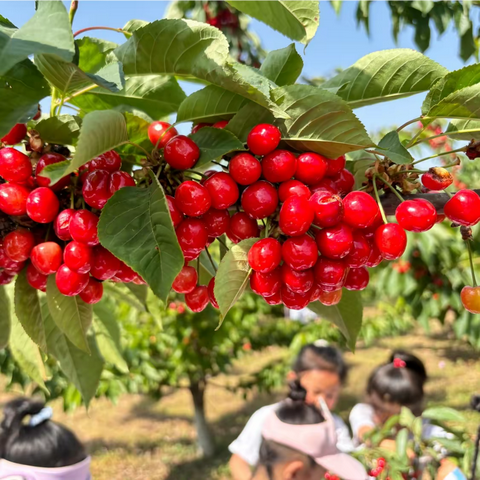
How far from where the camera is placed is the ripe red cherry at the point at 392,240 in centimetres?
72

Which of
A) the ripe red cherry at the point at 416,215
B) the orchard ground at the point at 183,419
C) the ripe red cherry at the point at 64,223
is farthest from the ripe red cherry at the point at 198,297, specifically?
the orchard ground at the point at 183,419

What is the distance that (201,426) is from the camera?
6.06 m

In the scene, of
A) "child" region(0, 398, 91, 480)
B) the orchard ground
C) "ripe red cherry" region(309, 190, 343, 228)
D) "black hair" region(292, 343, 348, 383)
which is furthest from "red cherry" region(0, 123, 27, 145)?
the orchard ground

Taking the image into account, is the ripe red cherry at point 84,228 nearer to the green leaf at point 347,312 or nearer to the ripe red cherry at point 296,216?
the ripe red cherry at point 296,216

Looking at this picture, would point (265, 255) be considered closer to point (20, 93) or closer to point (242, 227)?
point (242, 227)

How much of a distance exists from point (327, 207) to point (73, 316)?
1.76 ft

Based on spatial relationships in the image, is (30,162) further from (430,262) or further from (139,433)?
(139,433)

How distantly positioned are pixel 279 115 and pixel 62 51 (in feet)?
0.94

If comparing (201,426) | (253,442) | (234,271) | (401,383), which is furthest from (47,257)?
(201,426)

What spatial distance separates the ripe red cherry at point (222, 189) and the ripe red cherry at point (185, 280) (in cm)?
19

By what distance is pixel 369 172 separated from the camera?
779mm

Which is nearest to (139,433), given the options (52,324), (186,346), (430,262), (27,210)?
(186,346)

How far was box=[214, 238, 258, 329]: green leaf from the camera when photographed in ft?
2.42

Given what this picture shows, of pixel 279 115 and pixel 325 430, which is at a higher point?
pixel 279 115
